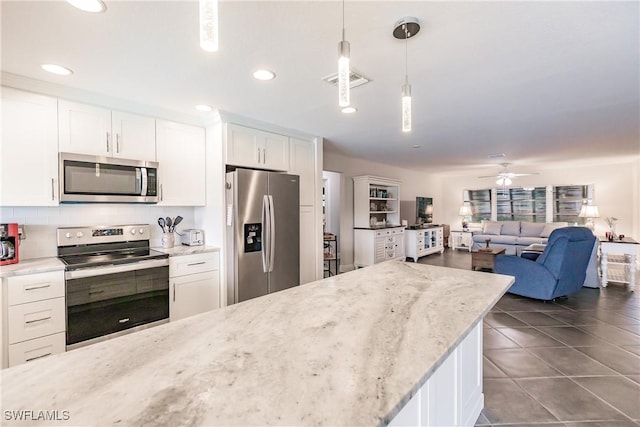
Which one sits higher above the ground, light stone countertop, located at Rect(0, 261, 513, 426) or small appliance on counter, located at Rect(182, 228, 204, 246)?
small appliance on counter, located at Rect(182, 228, 204, 246)

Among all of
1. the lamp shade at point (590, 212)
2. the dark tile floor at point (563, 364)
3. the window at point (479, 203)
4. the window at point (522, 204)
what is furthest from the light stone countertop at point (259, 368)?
the window at point (479, 203)

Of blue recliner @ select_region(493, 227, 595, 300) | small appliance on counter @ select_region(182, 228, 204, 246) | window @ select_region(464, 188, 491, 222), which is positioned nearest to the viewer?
small appliance on counter @ select_region(182, 228, 204, 246)

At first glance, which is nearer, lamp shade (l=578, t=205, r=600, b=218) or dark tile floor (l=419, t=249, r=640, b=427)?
dark tile floor (l=419, t=249, r=640, b=427)

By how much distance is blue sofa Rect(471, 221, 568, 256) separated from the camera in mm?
6906

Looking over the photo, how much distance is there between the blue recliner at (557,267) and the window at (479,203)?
197 inches

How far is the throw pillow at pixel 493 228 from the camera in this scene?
773cm

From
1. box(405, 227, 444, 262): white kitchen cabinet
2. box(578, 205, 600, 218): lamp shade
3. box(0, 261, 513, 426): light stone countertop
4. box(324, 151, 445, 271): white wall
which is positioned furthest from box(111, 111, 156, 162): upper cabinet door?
box(578, 205, 600, 218): lamp shade

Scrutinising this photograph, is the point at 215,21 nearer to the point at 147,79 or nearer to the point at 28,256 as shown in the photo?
the point at 147,79

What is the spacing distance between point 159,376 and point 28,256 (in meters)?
2.71

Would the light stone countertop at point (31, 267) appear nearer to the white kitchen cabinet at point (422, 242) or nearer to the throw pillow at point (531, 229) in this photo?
the white kitchen cabinet at point (422, 242)

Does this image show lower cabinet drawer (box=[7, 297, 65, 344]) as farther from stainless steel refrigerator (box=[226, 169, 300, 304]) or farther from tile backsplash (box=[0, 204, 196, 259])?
stainless steel refrigerator (box=[226, 169, 300, 304])

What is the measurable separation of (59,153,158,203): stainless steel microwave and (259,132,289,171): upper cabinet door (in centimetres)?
118

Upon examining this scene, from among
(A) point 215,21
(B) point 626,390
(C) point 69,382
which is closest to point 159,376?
(C) point 69,382

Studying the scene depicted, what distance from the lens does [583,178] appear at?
727 centimetres
